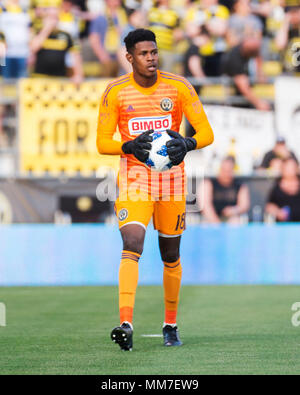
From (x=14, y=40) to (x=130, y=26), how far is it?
2.00 metres

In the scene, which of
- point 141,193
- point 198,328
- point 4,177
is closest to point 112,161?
point 4,177

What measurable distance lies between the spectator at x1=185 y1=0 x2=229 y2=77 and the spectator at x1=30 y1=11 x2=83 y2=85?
7.05ft

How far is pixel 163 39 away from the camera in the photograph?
16.3 metres

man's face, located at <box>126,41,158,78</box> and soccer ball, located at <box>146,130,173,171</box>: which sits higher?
man's face, located at <box>126,41,158,78</box>

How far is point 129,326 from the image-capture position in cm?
642

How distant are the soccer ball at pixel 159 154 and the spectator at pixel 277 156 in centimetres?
789

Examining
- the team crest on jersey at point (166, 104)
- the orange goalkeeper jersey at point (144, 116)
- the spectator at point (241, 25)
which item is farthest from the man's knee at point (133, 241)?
the spectator at point (241, 25)

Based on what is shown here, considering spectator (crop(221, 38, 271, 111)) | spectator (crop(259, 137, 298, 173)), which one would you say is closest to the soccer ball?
spectator (crop(259, 137, 298, 173))

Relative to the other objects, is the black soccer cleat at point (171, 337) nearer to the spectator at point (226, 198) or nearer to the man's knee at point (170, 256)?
the man's knee at point (170, 256)

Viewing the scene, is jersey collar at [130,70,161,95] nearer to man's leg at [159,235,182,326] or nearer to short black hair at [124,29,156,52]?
short black hair at [124,29,156,52]

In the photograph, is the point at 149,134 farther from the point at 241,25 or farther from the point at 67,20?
the point at 241,25

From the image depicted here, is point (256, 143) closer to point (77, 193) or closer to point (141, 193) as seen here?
point (77, 193)

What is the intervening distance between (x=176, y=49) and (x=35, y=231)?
5294 millimetres

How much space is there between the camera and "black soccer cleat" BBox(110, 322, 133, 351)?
6285mm
